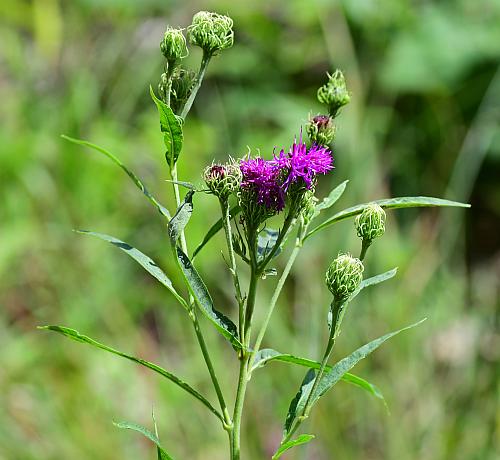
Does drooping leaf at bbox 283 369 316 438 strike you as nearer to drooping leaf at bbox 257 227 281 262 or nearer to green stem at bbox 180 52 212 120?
drooping leaf at bbox 257 227 281 262

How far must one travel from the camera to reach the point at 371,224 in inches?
33.3

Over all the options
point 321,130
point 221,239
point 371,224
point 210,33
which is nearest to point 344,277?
point 371,224

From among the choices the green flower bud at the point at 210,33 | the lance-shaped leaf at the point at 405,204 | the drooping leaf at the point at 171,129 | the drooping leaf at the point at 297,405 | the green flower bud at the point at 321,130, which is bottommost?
the drooping leaf at the point at 297,405

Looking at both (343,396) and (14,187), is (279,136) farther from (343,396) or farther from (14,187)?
(343,396)

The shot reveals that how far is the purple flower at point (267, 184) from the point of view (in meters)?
0.81

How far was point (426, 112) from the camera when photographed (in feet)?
11.3

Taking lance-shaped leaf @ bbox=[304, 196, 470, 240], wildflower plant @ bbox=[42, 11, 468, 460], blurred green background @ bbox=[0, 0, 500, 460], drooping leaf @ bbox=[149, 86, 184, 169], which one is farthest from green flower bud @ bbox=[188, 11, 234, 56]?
blurred green background @ bbox=[0, 0, 500, 460]

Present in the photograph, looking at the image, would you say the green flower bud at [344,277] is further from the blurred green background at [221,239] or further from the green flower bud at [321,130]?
the blurred green background at [221,239]

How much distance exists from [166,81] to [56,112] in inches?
106

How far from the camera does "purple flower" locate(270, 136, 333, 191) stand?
802 mm

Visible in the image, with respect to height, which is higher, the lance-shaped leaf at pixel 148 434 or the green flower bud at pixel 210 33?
the green flower bud at pixel 210 33

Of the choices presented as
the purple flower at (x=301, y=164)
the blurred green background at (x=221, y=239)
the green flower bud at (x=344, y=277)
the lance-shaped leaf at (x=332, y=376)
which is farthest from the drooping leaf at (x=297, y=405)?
the blurred green background at (x=221, y=239)

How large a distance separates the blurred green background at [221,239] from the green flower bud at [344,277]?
0.56m

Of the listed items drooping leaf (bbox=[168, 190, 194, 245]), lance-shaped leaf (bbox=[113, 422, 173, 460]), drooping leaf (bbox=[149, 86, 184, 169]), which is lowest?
lance-shaped leaf (bbox=[113, 422, 173, 460])
